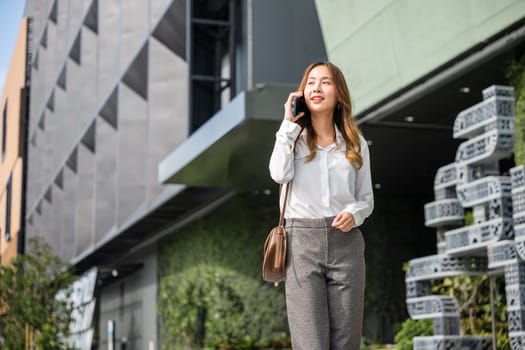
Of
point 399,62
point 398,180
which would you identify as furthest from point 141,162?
point 399,62

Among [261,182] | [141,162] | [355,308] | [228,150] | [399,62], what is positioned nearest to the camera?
[355,308]

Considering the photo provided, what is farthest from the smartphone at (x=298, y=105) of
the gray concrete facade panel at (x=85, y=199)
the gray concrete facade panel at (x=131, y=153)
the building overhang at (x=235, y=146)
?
the gray concrete facade panel at (x=85, y=199)

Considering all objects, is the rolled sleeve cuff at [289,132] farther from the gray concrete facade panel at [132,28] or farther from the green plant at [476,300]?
the gray concrete facade panel at [132,28]

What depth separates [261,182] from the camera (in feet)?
58.5

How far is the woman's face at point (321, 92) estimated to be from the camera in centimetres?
423

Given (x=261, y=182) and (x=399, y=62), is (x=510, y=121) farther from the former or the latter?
(x=261, y=182)

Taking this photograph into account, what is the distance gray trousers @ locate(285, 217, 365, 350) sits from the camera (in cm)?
405

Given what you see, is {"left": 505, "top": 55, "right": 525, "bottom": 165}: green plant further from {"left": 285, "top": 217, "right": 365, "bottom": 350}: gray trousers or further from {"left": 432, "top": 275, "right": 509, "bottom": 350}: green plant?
{"left": 285, "top": 217, "right": 365, "bottom": 350}: gray trousers

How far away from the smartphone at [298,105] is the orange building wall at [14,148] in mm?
41797

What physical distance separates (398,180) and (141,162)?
788 centimetres

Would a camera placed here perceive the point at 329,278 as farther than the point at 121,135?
No

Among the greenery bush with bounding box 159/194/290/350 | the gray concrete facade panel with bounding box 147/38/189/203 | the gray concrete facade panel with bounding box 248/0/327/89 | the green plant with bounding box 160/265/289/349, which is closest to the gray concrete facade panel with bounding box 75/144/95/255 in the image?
the greenery bush with bounding box 159/194/290/350

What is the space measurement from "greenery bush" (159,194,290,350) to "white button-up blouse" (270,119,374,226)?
47.9 feet

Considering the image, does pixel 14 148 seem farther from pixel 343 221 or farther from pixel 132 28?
pixel 343 221
